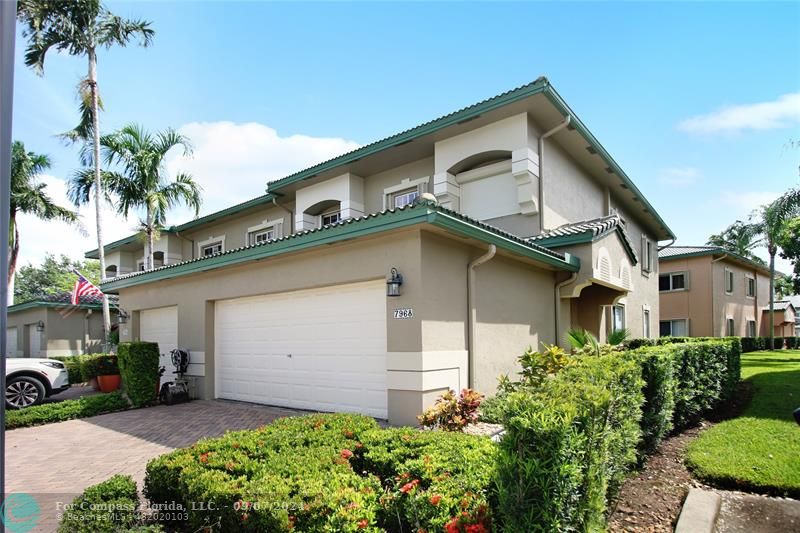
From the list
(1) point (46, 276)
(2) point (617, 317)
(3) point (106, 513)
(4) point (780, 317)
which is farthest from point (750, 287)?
(1) point (46, 276)

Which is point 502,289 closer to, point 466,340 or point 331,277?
point 466,340

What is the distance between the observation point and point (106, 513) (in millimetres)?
3629

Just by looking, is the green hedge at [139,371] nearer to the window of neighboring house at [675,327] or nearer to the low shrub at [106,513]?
the low shrub at [106,513]

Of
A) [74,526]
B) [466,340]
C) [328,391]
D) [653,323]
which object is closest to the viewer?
[74,526]

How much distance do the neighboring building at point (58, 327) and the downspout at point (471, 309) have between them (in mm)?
21605

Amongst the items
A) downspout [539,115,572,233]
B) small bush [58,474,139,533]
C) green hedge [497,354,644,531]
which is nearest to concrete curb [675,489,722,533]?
green hedge [497,354,644,531]

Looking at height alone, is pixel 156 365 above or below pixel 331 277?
below

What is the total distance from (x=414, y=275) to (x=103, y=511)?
4571mm

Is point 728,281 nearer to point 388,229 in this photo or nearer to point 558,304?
point 558,304

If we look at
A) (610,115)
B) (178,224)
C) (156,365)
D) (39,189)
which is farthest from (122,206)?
(610,115)

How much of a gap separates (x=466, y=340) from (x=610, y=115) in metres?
8.43

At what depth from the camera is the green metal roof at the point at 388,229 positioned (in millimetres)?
6492

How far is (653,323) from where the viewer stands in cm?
1883

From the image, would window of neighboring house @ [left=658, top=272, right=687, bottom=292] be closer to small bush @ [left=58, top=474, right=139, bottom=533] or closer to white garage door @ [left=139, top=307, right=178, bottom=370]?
white garage door @ [left=139, top=307, right=178, bottom=370]
